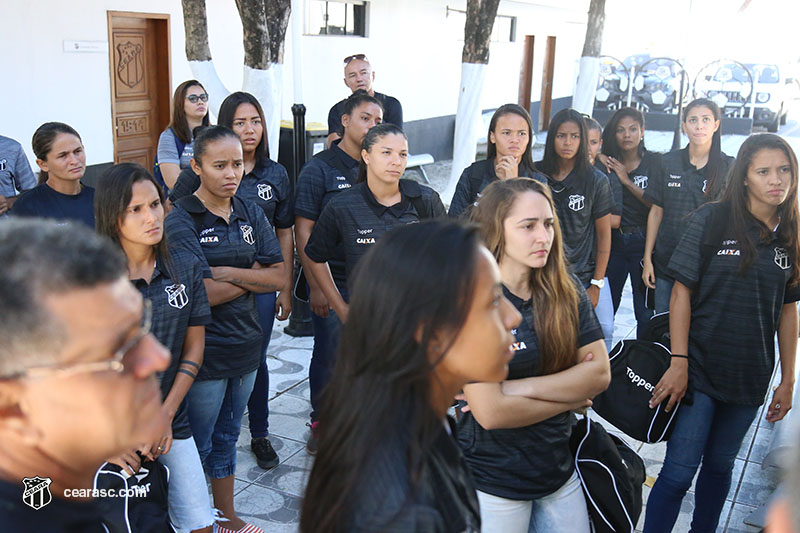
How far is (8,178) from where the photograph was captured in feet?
17.2

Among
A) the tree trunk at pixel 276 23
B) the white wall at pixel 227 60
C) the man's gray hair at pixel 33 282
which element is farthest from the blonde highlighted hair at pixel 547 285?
the white wall at pixel 227 60

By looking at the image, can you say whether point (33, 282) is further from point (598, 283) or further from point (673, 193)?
point (673, 193)

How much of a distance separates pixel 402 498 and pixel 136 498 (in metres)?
1.60

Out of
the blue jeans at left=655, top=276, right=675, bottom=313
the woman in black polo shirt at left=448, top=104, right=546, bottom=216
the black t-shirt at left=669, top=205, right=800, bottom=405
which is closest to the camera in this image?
the black t-shirt at left=669, top=205, right=800, bottom=405

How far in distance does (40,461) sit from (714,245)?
2.89m

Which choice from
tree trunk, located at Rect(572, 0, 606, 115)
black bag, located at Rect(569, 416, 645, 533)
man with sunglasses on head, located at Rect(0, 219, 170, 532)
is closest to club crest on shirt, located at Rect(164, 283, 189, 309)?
black bag, located at Rect(569, 416, 645, 533)

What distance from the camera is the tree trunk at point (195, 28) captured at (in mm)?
8258

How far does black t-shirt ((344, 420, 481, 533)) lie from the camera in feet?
4.66

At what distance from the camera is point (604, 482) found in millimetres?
2791

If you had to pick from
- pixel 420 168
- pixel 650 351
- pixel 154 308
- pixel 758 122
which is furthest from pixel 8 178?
pixel 758 122

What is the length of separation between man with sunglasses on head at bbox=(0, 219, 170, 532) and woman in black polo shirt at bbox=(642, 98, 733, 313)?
4.32 m

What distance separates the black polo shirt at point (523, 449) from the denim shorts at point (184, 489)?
1116 millimetres

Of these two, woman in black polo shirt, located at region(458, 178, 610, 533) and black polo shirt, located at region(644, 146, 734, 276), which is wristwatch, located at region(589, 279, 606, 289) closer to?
black polo shirt, located at region(644, 146, 734, 276)

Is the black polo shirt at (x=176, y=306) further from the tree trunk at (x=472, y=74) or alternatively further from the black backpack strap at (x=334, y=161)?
the tree trunk at (x=472, y=74)
